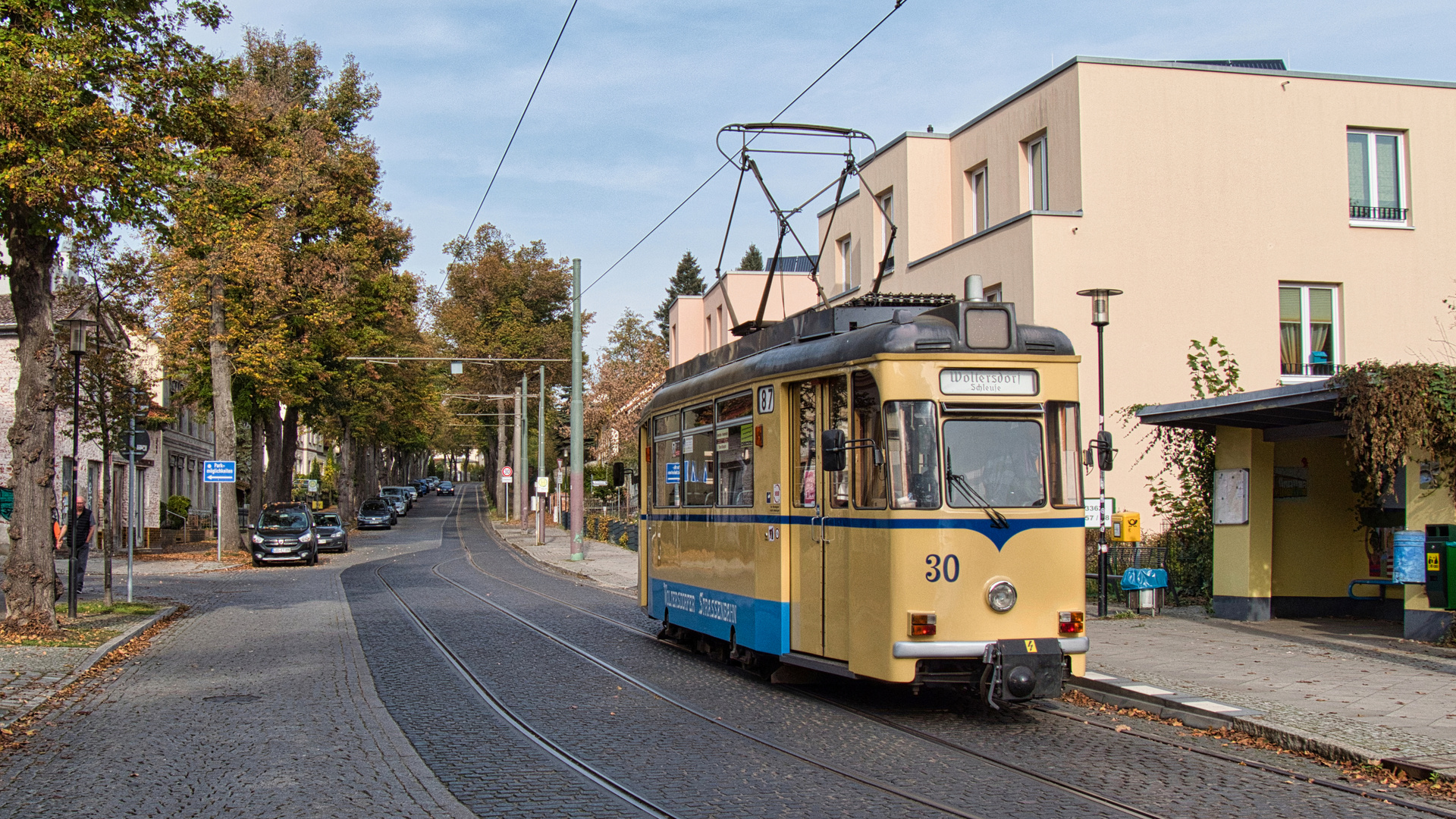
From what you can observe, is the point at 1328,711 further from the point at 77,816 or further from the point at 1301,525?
the point at 77,816

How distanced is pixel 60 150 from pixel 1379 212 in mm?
23010

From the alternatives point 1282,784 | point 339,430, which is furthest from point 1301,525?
point 339,430

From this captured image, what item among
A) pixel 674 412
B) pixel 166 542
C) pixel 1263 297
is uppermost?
pixel 1263 297

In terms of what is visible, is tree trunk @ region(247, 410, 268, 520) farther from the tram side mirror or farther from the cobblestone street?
the tram side mirror

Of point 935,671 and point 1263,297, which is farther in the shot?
point 1263,297

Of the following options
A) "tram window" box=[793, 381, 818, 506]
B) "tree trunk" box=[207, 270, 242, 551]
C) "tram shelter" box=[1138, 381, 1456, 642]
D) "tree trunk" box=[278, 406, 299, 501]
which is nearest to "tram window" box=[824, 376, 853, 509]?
"tram window" box=[793, 381, 818, 506]

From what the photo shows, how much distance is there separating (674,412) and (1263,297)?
15093 mm

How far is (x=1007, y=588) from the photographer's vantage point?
9023 mm

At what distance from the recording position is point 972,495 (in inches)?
359

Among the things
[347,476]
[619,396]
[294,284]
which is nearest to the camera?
[294,284]

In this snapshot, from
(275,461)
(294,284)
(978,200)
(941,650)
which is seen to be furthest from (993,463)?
(275,461)

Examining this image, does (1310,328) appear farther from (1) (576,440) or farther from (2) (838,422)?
(1) (576,440)

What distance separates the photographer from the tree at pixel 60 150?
13.0m

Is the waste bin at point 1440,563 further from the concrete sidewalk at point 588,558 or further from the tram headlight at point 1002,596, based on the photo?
the concrete sidewalk at point 588,558
